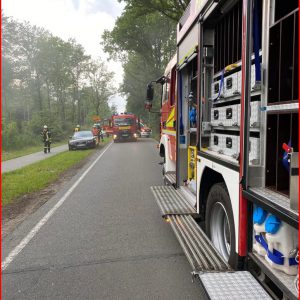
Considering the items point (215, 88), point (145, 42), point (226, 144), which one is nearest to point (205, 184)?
point (226, 144)

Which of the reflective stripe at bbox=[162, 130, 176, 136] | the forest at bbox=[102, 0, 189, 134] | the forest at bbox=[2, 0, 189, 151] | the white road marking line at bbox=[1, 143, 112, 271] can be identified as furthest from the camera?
the forest at bbox=[102, 0, 189, 134]

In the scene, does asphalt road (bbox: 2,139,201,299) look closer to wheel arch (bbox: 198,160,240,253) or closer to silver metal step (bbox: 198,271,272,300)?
silver metal step (bbox: 198,271,272,300)

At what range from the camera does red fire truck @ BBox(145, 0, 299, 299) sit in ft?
8.84

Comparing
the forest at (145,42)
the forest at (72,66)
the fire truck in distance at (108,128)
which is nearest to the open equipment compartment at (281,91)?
the forest at (72,66)

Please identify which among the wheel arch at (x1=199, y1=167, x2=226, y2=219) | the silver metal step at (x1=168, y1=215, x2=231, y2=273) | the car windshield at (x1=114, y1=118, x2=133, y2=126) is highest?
the car windshield at (x1=114, y1=118, x2=133, y2=126)

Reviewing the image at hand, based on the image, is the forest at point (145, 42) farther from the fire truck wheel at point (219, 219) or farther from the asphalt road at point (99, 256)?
the fire truck wheel at point (219, 219)

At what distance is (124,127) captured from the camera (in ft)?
113

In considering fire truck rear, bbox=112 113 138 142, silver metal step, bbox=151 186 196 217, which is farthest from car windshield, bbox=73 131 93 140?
silver metal step, bbox=151 186 196 217

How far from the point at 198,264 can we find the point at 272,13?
88.3 inches

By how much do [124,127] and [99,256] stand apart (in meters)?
29.8

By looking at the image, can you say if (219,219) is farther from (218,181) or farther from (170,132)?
(170,132)

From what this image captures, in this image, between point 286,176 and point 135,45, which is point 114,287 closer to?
point 286,176

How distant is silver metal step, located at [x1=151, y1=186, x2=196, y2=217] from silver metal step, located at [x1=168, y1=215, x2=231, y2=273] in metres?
0.20

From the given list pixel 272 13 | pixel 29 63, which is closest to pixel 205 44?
pixel 272 13
